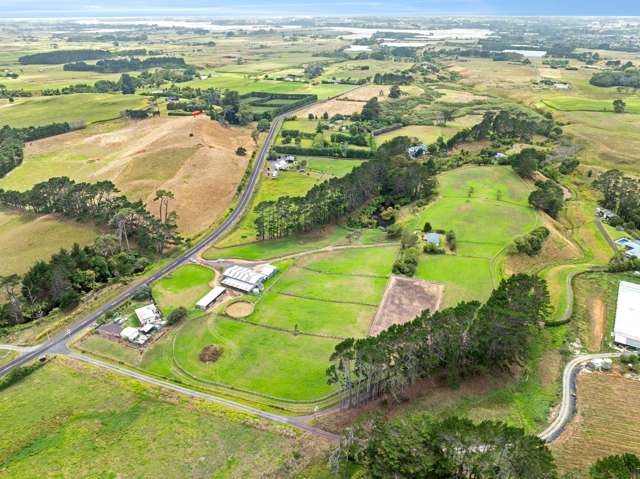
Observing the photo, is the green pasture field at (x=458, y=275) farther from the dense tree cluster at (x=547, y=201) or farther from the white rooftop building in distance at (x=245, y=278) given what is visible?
the dense tree cluster at (x=547, y=201)

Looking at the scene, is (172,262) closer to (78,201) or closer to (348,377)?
(78,201)

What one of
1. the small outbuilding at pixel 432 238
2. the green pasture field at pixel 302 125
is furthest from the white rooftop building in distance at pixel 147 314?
the green pasture field at pixel 302 125

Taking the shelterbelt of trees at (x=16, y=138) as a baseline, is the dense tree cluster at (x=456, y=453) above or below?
above

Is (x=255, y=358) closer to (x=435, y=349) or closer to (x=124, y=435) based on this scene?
(x=124, y=435)

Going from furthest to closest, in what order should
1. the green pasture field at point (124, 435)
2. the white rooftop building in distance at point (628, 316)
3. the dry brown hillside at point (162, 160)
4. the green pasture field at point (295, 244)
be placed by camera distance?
the dry brown hillside at point (162, 160) → the green pasture field at point (295, 244) → the white rooftop building in distance at point (628, 316) → the green pasture field at point (124, 435)

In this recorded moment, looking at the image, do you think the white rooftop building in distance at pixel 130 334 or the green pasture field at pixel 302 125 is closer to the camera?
the white rooftop building in distance at pixel 130 334

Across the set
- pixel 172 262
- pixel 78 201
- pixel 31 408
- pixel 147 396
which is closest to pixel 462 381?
pixel 147 396
